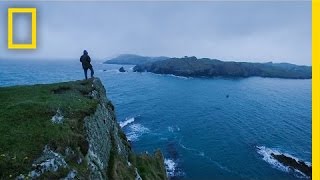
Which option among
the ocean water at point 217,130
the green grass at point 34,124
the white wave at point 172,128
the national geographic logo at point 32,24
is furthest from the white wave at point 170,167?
the national geographic logo at point 32,24

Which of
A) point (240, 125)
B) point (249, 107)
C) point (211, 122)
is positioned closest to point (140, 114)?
point (211, 122)

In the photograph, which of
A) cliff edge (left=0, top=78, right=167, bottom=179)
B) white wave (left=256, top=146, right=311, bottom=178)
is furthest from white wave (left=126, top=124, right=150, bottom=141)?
cliff edge (left=0, top=78, right=167, bottom=179)

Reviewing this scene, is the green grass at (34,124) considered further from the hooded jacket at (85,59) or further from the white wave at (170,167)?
the white wave at (170,167)

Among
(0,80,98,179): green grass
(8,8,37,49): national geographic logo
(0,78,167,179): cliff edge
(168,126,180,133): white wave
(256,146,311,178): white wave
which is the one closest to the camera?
(8,8,37,49): national geographic logo

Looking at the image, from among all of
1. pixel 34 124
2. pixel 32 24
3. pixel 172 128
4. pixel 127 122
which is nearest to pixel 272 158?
pixel 172 128

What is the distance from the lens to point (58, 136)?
1820 cm

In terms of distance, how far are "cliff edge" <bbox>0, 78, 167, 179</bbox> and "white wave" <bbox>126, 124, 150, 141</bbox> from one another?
126 feet

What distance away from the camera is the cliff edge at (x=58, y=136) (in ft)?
51.7

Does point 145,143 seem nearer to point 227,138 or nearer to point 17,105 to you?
point 227,138

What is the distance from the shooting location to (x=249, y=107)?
106938mm

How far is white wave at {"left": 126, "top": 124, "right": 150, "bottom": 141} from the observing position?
227 ft

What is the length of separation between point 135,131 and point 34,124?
56.2 meters

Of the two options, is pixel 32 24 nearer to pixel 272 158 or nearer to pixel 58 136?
pixel 58 136

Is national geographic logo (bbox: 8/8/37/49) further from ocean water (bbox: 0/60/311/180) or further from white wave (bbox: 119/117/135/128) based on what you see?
white wave (bbox: 119/117/135/128)
